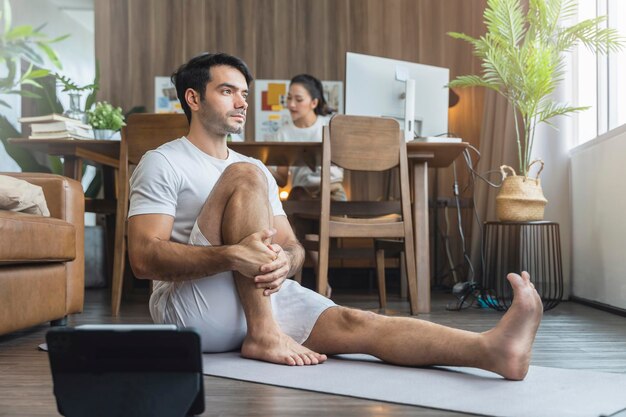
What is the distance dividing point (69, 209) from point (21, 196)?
33 centimetres

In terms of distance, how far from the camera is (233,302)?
1862 millimetres

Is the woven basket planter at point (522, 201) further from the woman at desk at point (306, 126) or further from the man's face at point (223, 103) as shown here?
the man's face at point (223, 103)

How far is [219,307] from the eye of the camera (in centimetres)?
185

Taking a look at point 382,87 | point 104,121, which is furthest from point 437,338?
point 104,121

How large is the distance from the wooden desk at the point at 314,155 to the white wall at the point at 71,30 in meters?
2.03

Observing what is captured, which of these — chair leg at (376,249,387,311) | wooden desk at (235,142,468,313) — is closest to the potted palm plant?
wooden desk at (235,142,468,313)

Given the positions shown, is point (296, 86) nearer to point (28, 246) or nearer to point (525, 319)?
point (28, 246)

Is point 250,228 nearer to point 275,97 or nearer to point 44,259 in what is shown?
point 44,259

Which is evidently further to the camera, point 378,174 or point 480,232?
point 378,174

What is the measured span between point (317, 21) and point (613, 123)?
7.70 feet

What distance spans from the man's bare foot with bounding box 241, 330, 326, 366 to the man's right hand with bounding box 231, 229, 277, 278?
0.66 feet

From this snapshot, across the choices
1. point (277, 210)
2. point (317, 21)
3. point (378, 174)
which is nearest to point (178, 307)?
point (277, 210)

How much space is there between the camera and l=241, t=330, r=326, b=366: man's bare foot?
71.9 inches

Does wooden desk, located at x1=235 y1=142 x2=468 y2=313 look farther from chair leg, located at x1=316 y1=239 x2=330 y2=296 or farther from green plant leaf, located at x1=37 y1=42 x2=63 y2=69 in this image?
green plant leaf, located at x1=37 y1=42 x2=63 y2=69
